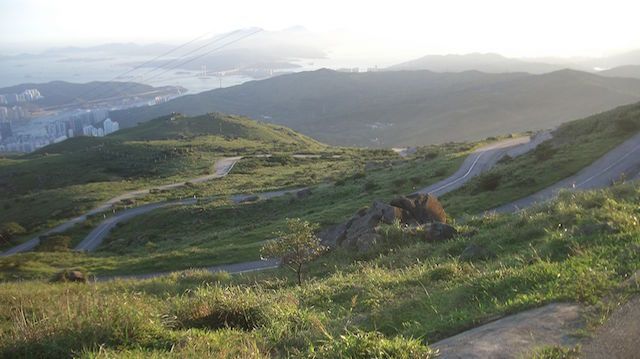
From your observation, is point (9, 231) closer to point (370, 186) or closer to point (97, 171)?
point (97, 171)

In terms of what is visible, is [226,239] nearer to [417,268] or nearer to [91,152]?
[417,268]

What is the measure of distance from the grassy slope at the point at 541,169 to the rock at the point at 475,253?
61.5 feet

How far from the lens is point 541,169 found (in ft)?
123

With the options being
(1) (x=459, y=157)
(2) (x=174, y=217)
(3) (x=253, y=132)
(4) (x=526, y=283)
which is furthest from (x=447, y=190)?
(3) (x=253, y=132)

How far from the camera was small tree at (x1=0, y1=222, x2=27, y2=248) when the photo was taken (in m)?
56.7

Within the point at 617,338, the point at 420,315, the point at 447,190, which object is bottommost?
the point at 447,190

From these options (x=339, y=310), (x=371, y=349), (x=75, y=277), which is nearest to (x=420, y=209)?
(x=339, y=310)

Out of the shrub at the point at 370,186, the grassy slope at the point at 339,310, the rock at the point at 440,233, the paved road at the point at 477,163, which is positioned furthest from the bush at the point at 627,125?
the grassy slope at the point at 339,310

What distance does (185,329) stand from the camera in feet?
23.5

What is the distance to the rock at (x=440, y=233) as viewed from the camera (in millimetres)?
15887

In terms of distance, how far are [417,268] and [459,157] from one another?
5016 centimetres

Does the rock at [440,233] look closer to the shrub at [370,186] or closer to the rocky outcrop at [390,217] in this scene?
the rocky outcrop at [390,217]

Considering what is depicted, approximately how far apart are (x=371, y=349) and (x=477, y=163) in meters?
52.4

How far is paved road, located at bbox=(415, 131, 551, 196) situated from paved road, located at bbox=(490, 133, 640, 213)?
10.2 meters
